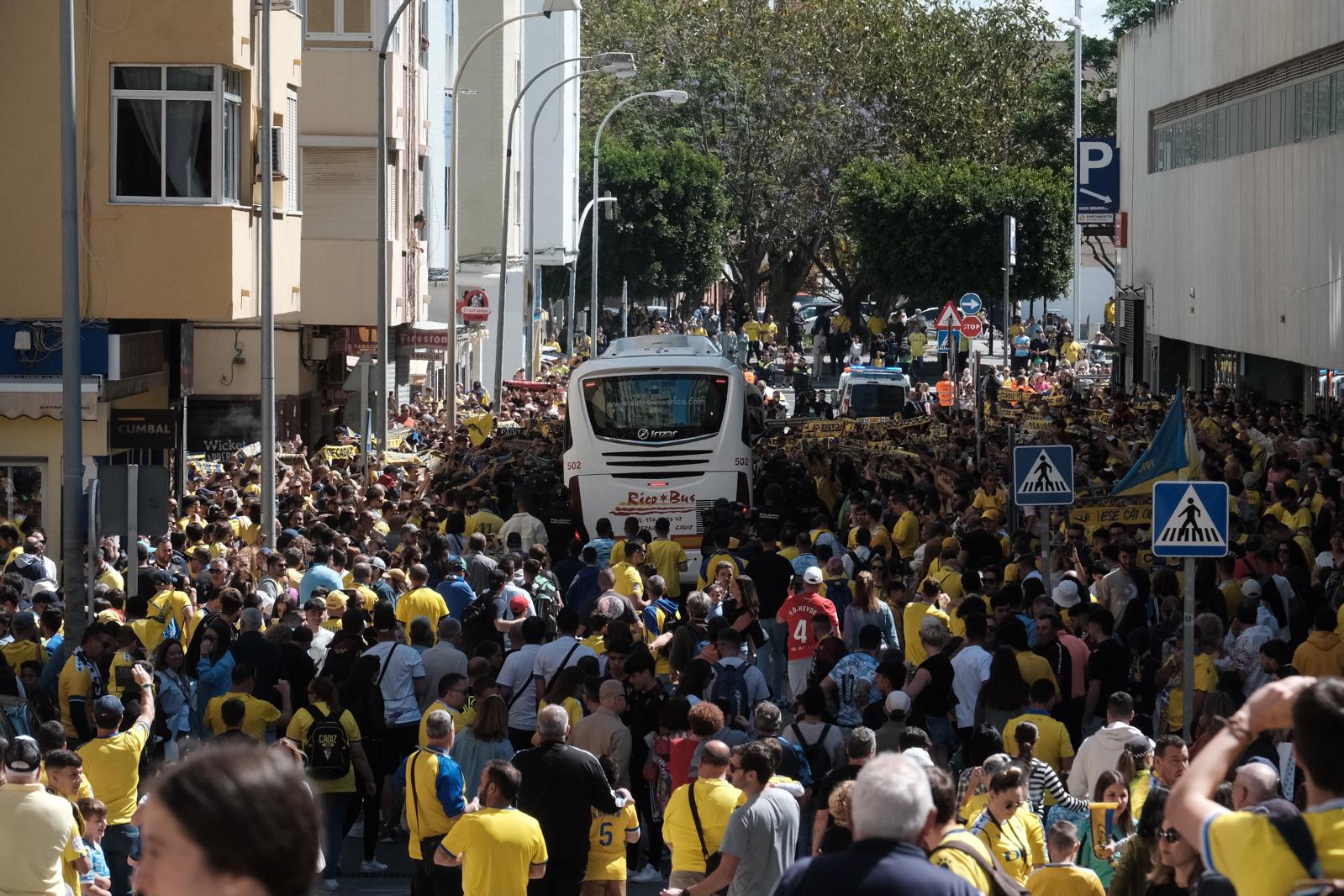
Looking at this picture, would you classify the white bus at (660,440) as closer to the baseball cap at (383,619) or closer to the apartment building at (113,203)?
the apartment building at (113,203)

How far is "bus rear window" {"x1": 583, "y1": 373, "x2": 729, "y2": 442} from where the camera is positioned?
26.7 metres

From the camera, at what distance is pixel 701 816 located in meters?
9.39

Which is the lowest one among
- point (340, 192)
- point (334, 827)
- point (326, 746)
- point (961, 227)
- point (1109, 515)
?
point (334, 827)

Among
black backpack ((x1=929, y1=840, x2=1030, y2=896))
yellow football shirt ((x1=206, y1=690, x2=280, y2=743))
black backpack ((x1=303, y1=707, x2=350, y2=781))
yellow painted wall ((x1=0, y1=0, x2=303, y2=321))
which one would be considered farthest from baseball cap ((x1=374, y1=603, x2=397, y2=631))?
yellow painted wall ((x1=0, y1=0, x2=303, y2=321))

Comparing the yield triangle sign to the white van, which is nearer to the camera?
the yield triangle sign

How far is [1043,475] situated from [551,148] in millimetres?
51114

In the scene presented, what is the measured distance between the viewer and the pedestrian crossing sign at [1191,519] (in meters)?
12.7

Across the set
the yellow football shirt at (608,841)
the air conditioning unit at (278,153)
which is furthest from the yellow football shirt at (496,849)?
the air conditioning unit at (278,153)

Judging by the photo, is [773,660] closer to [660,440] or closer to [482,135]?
[660,440]

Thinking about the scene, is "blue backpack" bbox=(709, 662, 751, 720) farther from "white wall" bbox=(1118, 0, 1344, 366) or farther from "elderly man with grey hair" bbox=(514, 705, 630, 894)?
"white wall" bbox=(1118, 0, 1344, 366)

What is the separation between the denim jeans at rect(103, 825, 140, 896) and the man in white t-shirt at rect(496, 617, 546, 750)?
279 centimetres

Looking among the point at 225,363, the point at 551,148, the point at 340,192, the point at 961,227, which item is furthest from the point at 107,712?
the point at 551,148

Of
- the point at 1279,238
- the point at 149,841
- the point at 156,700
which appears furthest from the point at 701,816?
the point at 1279,238

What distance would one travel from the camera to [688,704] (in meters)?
11.1
